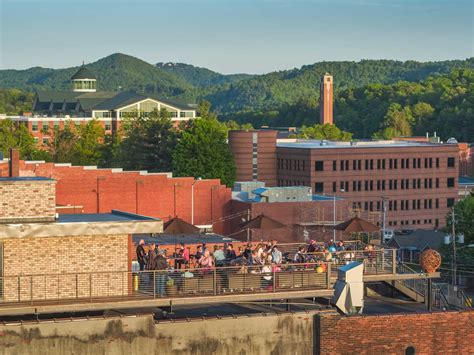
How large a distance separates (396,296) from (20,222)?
13.1 metres

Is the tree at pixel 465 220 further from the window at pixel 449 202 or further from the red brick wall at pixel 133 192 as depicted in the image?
the window at pixel 449 202

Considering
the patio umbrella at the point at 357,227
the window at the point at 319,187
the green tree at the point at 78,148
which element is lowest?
the window at the point at 319,187

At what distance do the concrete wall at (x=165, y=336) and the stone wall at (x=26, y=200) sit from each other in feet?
9.89

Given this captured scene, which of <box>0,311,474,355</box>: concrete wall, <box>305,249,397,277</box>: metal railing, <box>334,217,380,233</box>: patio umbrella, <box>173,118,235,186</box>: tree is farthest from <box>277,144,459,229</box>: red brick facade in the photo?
<box>0,311,474,355</box>: concrete wall

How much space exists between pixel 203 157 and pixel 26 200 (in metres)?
91.3

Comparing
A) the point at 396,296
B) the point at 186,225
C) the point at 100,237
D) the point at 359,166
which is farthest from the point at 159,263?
the point at 359,166

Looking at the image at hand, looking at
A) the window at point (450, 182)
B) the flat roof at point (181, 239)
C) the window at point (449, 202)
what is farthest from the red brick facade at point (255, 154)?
the flat roof at point (181, 239)

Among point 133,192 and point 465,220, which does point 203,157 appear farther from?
point 133,192

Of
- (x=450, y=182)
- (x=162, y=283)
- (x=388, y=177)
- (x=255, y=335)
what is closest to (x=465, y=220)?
(x=388, y=177)

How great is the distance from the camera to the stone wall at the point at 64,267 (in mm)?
33625

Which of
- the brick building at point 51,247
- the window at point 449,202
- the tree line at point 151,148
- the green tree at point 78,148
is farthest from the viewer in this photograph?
the window at point 449,202

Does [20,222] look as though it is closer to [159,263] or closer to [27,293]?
[27,293]

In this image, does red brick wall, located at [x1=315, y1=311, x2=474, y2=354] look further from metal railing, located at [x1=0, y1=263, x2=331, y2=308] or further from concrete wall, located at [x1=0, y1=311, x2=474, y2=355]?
metal railing, located at [x1=0, y1=263, x2=331, y2=308]

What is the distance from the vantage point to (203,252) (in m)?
38.1
